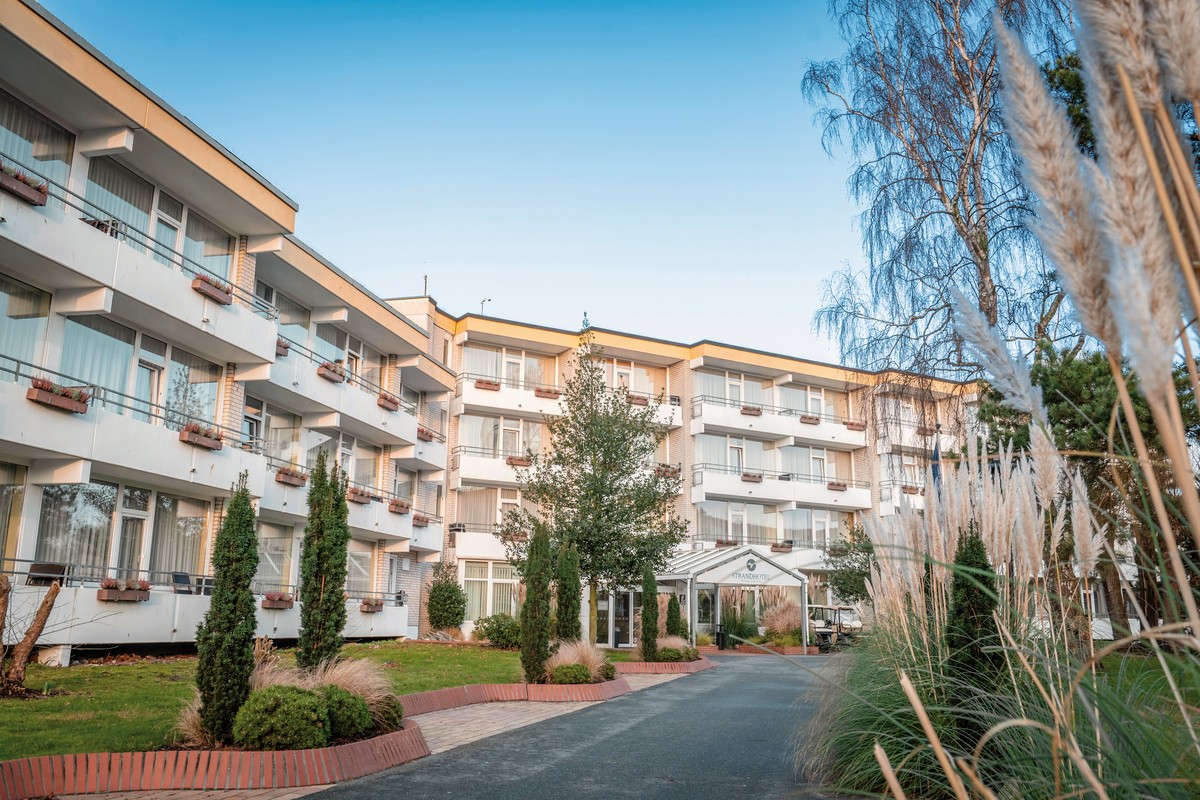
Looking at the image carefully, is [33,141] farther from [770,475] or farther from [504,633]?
[770,475]

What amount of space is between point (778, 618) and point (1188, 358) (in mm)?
33493

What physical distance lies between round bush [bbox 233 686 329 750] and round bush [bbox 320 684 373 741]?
→ 415 mm

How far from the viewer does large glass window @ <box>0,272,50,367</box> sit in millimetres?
14781

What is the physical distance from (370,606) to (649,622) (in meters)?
8.10

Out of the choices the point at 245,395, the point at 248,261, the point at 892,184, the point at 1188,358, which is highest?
the point at 248,261

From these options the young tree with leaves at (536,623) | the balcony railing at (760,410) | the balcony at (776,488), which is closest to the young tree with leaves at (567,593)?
the young tree with leaves at (536,623)

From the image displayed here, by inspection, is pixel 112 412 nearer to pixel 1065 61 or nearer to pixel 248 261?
pixel 248 261

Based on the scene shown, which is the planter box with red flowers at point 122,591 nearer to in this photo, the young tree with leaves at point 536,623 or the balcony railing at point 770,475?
the young tree with leaves at point 536,623

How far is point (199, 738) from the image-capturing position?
7051 millimetres

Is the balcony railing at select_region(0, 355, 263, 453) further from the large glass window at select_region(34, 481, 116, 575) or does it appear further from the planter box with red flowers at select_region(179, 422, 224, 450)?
the large glass window at select_region(34, 481, 116, 575)

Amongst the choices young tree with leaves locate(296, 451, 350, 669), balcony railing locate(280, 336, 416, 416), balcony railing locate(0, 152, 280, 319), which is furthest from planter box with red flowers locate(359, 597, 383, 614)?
young tree with leaves locate(296, 451, 350, 669)

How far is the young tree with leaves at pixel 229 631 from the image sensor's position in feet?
23.1

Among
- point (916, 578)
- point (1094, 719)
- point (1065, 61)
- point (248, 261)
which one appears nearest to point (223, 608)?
point (916, 578)

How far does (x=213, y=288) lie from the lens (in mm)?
18547
